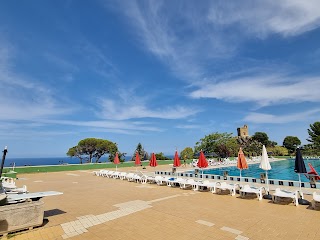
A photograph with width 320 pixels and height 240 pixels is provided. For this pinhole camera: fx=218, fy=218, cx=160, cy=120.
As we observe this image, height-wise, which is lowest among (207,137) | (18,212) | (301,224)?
(301,224)

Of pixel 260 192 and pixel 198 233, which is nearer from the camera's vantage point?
pixel 198 233

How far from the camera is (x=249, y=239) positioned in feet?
17.5

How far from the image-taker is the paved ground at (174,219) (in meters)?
5.66

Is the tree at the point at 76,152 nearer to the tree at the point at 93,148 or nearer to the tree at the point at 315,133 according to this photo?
the tree at the point at 93,148

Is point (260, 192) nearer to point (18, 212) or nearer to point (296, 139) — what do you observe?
point (18, 212)

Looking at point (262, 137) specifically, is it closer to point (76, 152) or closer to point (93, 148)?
point (93, 148)

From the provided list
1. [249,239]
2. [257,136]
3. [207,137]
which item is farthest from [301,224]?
[257,136]

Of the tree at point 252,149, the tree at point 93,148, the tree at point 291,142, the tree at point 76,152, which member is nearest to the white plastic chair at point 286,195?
the tree at point 93,148

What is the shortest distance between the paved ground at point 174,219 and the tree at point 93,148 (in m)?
44.5

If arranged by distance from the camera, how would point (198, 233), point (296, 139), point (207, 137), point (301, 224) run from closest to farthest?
point (198, 233), point (301, 224), point (207, 137), point (296, 139)

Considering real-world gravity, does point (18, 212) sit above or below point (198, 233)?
above

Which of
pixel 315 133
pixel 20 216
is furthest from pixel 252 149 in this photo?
pixel 20 216

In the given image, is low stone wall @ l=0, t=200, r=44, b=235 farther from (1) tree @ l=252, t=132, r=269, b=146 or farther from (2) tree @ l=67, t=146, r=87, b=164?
(1) tree @ l=252, t=132, r=269, b=146

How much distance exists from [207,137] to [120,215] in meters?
40.7
